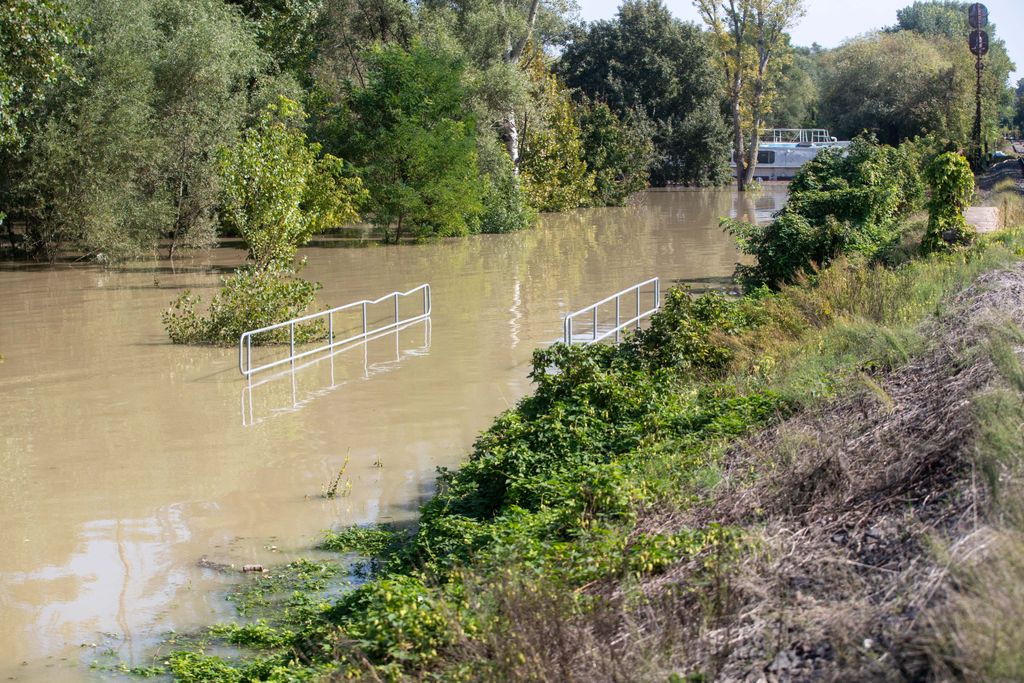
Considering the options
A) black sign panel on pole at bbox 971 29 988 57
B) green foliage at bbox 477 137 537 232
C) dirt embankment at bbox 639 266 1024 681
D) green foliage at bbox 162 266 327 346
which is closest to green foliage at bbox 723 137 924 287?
green foliage at bbox 162 266 327 346

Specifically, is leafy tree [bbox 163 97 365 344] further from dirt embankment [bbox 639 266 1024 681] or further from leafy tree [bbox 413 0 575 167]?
dirt embankment [bbox 639 266 1024 681]

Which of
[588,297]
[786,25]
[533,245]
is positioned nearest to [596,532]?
[588,297]

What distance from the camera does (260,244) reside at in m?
24.9

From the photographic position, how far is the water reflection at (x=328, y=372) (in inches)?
585

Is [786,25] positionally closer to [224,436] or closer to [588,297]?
[588,297]

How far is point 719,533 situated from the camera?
5988mm

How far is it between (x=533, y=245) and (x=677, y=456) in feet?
98.5

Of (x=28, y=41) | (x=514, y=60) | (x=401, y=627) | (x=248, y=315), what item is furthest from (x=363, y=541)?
(x=514, y=60)

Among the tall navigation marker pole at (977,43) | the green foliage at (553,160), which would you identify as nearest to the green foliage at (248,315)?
the green foliage at (553,160)

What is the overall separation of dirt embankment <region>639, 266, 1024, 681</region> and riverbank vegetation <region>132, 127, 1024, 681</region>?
2 cm

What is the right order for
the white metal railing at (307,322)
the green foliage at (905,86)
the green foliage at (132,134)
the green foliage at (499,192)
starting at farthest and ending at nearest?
the green foliage at (905,86), the green foliage at (499,192), the green foliage at (132,134), the white metal railing at (307,322)

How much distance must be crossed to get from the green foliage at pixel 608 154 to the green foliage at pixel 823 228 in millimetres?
33187

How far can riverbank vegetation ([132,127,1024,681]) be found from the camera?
480 centimetres

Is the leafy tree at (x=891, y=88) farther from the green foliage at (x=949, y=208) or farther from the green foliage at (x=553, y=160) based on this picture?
the green foliage at (x=949, y=208)
